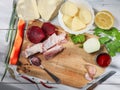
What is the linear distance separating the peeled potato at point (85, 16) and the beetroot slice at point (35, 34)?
13 cm

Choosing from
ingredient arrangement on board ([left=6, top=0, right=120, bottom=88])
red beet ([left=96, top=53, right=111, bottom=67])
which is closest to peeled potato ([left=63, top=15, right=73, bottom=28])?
ingredient arrangement on board ([left=6, top=0, right=120, bottom=88])

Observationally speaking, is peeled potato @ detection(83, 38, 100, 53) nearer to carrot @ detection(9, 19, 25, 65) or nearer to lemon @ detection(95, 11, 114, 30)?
lemon @ detection(95, 11, 114, 30)

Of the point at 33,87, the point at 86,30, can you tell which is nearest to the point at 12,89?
the point at 33,87

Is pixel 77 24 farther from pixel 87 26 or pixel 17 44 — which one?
pixel 17 44

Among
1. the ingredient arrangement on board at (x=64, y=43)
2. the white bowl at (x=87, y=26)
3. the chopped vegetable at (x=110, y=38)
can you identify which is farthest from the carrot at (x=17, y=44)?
the chopped vegetable at (x=110, y=38)

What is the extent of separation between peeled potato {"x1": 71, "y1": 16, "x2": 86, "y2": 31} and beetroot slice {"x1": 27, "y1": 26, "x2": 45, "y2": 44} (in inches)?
3.8

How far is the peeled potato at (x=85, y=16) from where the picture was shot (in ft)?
3.16

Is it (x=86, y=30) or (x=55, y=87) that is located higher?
(x=86, y=30)

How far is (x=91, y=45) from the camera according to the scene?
97 centimetres

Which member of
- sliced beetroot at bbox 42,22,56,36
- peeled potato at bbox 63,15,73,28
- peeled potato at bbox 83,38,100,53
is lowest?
peeled potato at bbox 83,38,100,53

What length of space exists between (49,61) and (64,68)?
0.05m

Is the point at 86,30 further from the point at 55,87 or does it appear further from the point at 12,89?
the point at 12,89

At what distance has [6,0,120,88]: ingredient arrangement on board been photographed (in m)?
0.97

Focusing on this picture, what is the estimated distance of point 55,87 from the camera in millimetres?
1021
